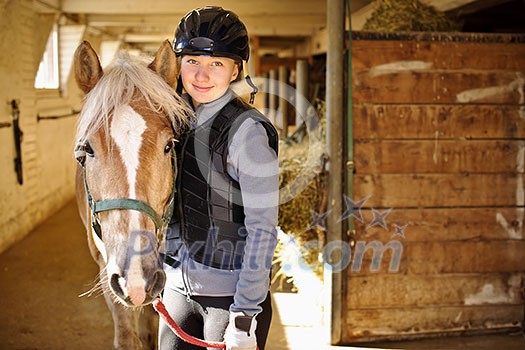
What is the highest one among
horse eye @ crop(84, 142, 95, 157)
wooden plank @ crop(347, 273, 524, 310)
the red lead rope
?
horse eye @ crop(84, 142, 95, 157)

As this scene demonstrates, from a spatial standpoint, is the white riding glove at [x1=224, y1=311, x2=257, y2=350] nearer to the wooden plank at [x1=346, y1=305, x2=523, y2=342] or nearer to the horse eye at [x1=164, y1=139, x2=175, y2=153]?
the horse eye at [x1=164, y1=139, x2=175, y2=153]

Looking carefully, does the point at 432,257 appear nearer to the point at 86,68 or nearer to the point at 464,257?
the point at 464,257

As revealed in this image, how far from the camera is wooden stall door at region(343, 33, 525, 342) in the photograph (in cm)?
300

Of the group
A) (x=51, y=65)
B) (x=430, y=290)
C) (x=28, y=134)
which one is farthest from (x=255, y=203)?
(x=51, y=65)

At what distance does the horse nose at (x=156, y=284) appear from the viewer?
1345 mm

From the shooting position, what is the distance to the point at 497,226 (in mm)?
3143

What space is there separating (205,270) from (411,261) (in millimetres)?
1882

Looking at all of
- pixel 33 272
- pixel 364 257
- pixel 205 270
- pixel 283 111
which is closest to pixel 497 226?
pixel 364 257

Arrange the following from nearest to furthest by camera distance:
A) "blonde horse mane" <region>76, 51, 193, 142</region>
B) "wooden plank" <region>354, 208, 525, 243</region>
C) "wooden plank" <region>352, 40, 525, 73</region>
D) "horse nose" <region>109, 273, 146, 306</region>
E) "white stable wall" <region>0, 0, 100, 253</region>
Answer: "horse nose" <region>109, 273, 146, 306</region>, "blonde horse mane" <region>76, 51, 193, 142</region>, "wooden plank" <region>352, 40, 525, 73</region>, "wooden plank" <region>354, 208, 525, 243</region>, "white stable wall" <region>0, 0, 100, 253</region>

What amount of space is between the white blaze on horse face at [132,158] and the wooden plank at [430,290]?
1.93 meters

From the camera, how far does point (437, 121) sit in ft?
9.95

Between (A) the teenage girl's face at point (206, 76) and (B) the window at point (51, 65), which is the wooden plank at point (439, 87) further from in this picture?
(B) the window at point (51, 65)

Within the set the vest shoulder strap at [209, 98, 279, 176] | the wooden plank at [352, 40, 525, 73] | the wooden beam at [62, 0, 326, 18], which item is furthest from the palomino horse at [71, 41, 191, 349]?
the wooden beam at [62, 0, 326, 18]

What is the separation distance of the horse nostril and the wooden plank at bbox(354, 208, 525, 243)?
191 cm
